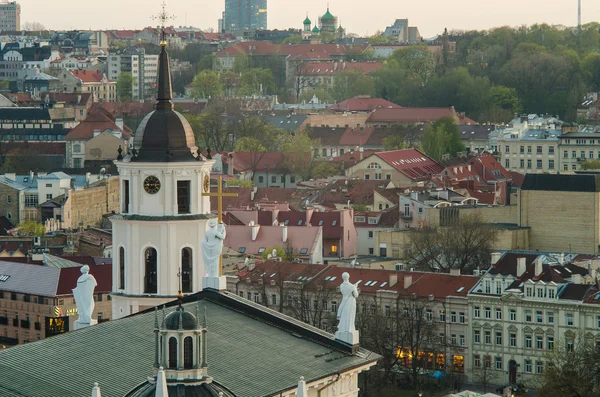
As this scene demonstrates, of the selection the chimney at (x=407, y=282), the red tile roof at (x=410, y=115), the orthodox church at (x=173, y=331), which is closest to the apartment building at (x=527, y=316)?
the chimney at (x=407, y=282)

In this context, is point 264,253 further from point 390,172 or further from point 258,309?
point 258,309

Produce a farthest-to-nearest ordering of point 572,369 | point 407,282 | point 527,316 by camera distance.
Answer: point 407,282, point 527,316, point 572,369

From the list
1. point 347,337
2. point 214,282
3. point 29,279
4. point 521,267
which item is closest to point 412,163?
point 521,267

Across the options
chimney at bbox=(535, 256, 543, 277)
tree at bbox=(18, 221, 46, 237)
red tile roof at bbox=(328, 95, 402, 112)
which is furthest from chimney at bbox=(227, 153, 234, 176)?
chimney at bbox=(535, 256, 543, 277)

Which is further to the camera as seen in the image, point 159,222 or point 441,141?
point 441,141

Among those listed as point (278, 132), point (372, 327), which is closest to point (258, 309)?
point (372, 327)

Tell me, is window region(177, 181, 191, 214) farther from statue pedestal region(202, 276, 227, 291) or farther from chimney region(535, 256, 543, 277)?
chimney region(535, 256, 543, 277)

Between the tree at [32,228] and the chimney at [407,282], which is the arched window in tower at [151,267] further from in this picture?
the tree at [32,228]

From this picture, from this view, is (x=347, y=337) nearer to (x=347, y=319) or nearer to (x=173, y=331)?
(x=347, y=319)
